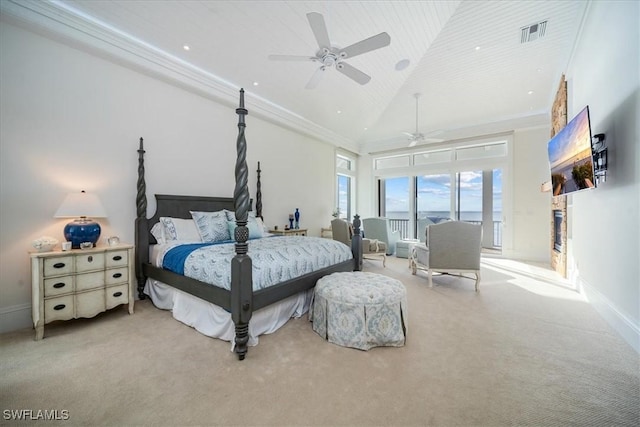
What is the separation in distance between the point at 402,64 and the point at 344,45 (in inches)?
48.9

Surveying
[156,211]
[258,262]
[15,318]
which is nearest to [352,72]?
[258,262]

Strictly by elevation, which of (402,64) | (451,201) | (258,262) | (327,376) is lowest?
(327,376)

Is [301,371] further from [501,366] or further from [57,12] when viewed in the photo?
[57,12]

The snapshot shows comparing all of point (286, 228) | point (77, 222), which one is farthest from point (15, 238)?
point (286, 228)

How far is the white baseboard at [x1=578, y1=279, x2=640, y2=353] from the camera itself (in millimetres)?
2159

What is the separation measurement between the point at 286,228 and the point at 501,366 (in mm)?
4315

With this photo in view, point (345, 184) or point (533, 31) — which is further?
point (345, 184)

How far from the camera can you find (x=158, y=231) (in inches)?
137

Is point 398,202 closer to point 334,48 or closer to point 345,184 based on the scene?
point 345,184

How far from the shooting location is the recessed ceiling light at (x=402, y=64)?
165 inches

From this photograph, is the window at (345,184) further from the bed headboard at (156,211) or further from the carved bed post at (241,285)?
the carved bed post at (241,285)

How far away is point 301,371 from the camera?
1.86 meters

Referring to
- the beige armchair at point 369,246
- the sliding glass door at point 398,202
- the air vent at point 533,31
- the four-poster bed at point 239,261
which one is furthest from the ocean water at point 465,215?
the four-poster bed at point 239,261

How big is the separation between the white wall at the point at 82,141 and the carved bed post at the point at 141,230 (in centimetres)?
13
